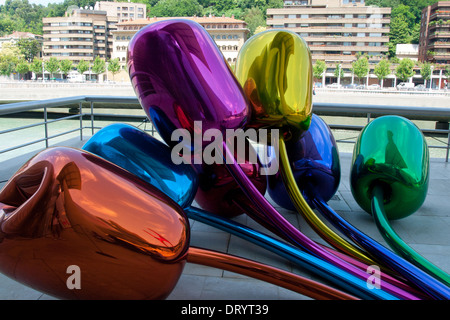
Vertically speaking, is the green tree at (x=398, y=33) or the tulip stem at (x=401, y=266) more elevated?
the green tree at (x=398, y=33)

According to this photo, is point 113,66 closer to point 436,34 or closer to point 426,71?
point 426,71

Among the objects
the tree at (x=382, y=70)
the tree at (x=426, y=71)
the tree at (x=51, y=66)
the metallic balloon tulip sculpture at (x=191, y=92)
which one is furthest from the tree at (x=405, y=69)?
the metallic balloon tulip sculpture at (x=191, y=92)

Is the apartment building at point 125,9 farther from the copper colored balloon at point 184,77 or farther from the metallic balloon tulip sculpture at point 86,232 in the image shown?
the metallic balloon tulip sculpture at point 86,232

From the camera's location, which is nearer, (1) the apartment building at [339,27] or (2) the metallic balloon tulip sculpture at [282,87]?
(2) the metallic balloon tulip sculpture at [282,87]

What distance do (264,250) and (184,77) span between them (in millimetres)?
1233

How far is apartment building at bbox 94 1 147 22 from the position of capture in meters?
124

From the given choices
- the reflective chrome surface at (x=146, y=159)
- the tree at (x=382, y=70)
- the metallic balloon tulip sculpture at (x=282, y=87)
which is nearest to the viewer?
the reflective chrome surface at (x=146, y=159)

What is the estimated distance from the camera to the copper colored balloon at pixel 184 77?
84.0 inches

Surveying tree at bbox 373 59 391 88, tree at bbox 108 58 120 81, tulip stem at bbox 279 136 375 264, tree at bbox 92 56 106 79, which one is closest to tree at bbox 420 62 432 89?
tree at bbox 373 59 391 88

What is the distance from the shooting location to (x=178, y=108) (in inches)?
86.3

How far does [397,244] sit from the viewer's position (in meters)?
2.26

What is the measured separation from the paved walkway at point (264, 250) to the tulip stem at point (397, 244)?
34cm
